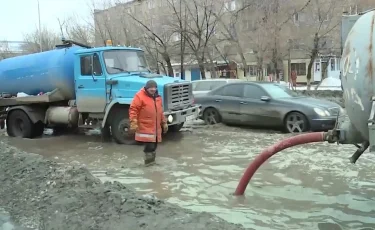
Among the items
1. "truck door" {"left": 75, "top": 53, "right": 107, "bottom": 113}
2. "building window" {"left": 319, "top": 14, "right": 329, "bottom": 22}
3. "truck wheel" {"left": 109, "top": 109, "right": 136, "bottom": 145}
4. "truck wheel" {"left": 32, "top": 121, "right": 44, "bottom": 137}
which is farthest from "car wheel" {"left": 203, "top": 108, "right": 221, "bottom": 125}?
"building window" {"left": 319, "top": 14, "right": 329, "bottom": 22}

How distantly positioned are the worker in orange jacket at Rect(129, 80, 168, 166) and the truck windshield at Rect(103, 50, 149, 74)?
3435 mm

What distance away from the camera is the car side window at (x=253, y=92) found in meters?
13.1

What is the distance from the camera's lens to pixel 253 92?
13.3m

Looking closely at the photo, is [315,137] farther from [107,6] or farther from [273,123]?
[107,6]

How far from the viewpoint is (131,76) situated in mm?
11852

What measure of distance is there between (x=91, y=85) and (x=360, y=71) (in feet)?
28.5

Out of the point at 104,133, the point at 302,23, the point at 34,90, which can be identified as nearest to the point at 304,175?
the point at 104,133

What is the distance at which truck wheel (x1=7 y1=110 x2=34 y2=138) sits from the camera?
45.9 ft

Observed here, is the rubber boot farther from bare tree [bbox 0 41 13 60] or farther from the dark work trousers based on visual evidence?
bare tree [bbox 0 41 13 60]

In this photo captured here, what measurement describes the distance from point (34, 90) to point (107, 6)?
26.5 meters

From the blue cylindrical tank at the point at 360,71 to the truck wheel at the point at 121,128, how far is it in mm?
7567

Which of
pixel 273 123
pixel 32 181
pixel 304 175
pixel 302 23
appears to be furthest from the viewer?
pixel 302 23

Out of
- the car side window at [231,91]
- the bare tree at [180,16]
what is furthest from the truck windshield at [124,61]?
the bare tree at [180,16]

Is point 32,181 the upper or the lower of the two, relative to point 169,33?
lower
